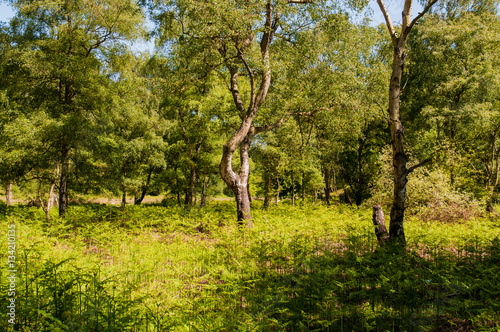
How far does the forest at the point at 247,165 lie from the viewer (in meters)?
4.36

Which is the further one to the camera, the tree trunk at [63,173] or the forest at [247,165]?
the tree trunk at [63,173]

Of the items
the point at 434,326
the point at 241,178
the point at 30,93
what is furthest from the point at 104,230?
the point at 434,326

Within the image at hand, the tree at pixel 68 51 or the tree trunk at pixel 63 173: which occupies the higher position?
the tree at pixel 68 51

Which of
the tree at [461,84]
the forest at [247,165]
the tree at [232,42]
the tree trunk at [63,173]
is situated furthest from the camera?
the tree at [461,84]

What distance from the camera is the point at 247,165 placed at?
11891mm

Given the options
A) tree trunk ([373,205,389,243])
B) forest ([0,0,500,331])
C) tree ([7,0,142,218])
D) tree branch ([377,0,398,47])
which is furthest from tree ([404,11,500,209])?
tree ([7,0,142,218])

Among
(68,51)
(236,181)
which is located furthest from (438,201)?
(68,51)

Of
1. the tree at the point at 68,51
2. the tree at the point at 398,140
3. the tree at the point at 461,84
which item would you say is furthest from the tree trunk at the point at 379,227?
the tree at the point at 68,51

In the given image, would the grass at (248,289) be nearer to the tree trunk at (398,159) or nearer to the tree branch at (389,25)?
the tree trunk at (398,159)

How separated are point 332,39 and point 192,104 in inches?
371

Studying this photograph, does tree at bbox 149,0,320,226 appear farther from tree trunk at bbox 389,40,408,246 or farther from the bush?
the bush

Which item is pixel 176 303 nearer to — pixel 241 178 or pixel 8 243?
pixel 8 243

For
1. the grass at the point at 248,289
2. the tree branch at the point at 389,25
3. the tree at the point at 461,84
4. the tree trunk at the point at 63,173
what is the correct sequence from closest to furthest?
the grass at the point at 248,289
the tree branch at the point at 389,25
the tree trunk at the point at 63,173
the tree at the point at 461,84

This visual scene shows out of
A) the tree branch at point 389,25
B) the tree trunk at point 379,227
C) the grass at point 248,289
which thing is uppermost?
the tree branch at point 389,25
